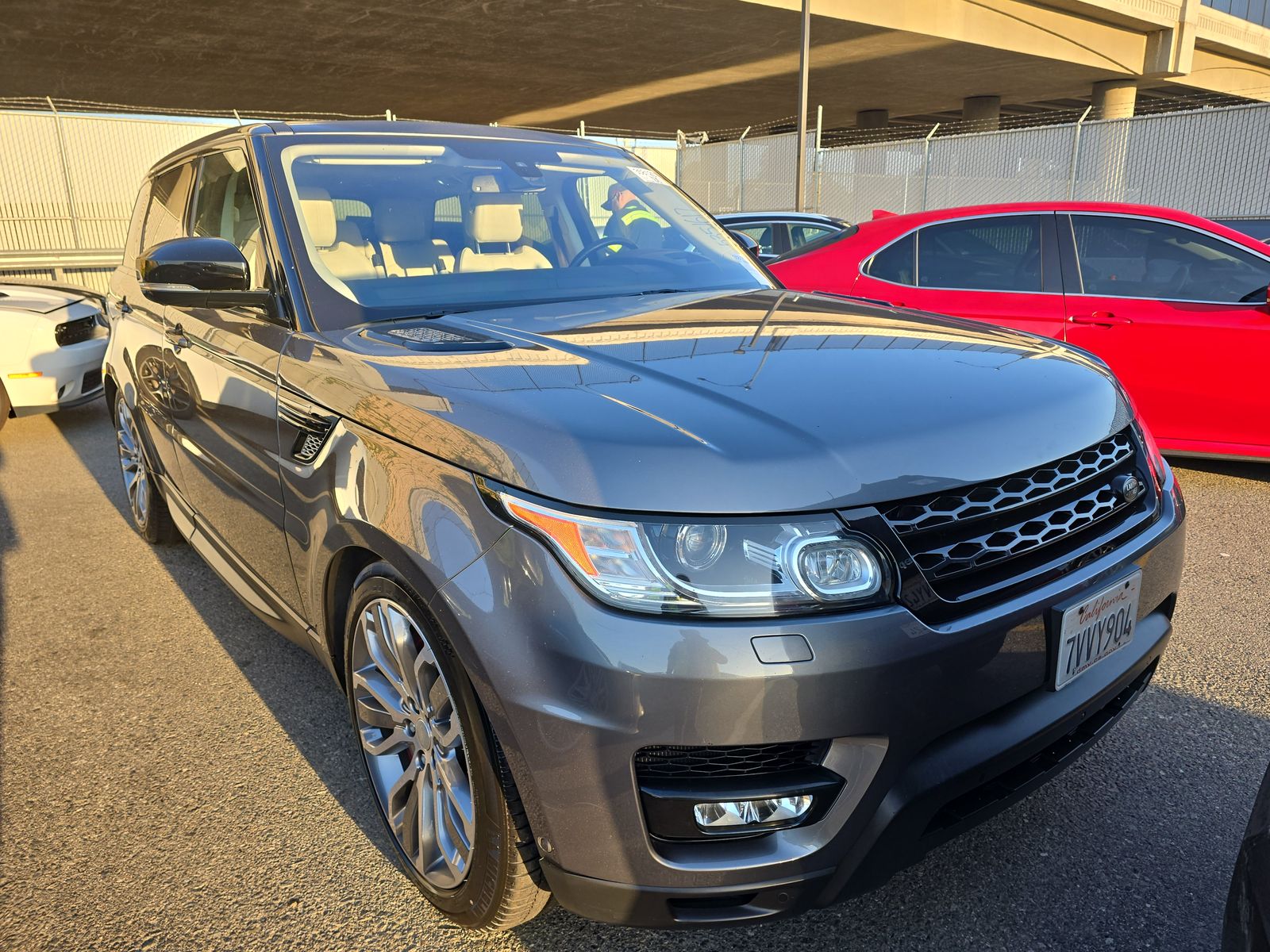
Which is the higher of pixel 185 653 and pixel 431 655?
pixel 431 655

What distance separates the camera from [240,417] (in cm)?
274

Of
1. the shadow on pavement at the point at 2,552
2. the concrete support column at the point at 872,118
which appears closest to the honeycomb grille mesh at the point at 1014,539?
the shadow on pavement at the point at 2,552

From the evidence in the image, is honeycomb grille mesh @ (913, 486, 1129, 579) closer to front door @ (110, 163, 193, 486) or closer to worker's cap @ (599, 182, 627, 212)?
worker's cap @ (599, 182, 627, 212)

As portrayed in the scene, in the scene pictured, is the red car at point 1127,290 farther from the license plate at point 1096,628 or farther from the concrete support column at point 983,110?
the concrete support column at point 983,110

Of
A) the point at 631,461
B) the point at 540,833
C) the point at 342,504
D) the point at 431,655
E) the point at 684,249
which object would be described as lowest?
the point at 540,833

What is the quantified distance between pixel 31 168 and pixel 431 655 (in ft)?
53.6

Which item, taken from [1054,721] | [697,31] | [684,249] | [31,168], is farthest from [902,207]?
[1054,721]

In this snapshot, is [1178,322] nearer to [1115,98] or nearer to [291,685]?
[291,685]

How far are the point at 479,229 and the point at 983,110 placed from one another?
116ft

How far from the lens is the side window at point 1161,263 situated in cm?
516

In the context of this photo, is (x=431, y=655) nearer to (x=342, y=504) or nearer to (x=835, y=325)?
(x=342, y=504)

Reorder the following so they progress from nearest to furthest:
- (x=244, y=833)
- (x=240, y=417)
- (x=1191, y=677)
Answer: (x=244, y=833) < (x=240, y=417) < (x=1191, y=677)

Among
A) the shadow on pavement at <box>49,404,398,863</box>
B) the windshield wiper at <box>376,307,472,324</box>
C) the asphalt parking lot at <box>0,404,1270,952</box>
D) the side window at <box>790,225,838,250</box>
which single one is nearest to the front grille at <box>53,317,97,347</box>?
the shadow on pavement at <box>49,404,398,863</box>

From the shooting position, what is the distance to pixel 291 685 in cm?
327
